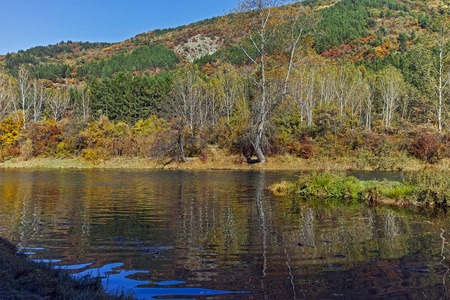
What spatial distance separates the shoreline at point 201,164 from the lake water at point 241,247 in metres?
24.3

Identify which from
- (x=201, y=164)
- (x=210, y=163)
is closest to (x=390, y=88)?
(x=210, y=163)

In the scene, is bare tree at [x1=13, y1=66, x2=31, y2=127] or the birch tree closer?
the birch tree

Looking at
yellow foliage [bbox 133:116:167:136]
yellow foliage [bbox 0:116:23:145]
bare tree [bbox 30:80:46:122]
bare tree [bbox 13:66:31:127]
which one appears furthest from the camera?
bare tree [bbox 30:80:46:122]

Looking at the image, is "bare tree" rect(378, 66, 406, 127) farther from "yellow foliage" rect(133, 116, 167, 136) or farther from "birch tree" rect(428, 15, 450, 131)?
"yellow foliage" rect(133, 116, 167, 136)

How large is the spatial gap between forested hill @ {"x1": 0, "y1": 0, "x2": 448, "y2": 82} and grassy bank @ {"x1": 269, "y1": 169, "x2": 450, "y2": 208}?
56748 millimetres

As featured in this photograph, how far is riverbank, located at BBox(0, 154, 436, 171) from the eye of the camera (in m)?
38.8

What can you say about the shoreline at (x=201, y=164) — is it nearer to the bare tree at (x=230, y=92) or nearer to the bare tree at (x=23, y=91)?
the bare tree at (x=23, y=91)

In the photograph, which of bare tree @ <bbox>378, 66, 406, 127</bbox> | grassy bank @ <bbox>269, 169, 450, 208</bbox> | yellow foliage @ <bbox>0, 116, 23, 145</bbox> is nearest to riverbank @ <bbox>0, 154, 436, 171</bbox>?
yellow foliage @ <bbox>0, 116, 23, 145</bbox>

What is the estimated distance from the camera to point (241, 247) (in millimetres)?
8852

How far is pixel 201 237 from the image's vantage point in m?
9.98

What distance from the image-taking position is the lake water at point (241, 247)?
6.25 m

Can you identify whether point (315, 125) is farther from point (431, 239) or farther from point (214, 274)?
point (214, 274)

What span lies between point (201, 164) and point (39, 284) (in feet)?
125

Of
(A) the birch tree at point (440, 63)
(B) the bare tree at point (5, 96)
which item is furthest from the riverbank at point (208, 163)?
(B) the bare tree at point (5, 96)
